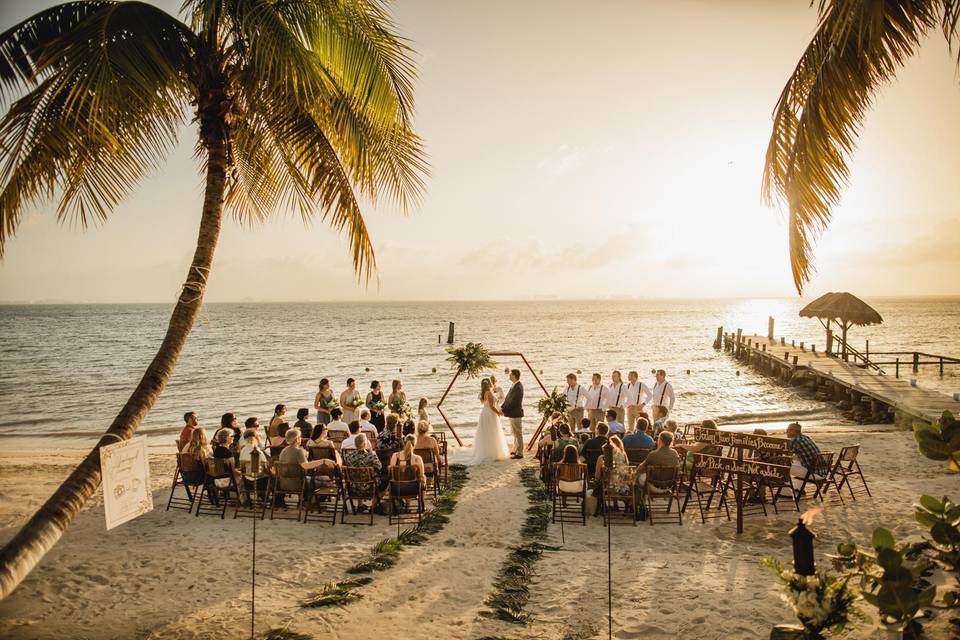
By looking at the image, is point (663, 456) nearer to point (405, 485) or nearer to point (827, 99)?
point (405, 485)

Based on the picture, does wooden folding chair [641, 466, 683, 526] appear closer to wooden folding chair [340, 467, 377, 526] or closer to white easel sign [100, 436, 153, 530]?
wooden folding chair [340, 467, 377, 526]

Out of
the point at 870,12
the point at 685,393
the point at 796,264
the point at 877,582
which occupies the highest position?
the point at 870,12

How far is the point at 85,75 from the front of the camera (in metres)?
4.07

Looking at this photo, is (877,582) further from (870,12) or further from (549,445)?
(549,445)

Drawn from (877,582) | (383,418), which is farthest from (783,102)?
(383,418)

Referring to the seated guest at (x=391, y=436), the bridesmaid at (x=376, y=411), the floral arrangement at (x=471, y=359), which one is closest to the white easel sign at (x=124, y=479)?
the seated guest at (x=391, y=436)

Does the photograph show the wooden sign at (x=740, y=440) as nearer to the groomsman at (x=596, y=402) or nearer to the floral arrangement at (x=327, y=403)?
the groomsman at (x=596, y=402)

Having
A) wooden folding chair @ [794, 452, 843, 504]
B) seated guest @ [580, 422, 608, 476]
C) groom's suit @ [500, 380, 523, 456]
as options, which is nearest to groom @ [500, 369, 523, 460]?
groom's suit @ [500, 380, 523, 456]

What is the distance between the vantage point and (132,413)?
467 centimetres

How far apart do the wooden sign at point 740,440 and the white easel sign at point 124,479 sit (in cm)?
912

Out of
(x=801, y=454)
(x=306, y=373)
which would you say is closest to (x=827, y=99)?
(x=801, y=454)

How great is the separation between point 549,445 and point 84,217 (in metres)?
8.37

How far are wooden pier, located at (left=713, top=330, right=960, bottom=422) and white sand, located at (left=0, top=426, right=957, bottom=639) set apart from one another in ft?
26.3

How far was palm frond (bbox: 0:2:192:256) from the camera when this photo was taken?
4105 millimetres
